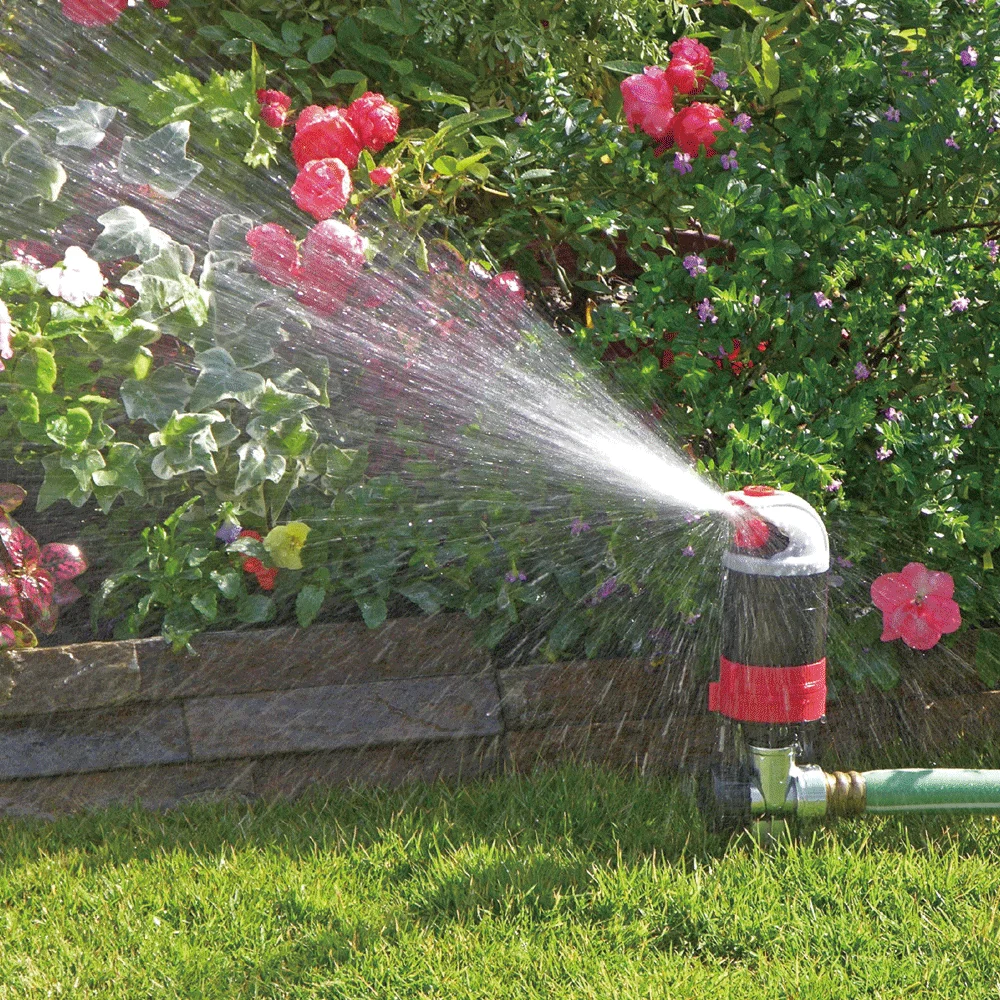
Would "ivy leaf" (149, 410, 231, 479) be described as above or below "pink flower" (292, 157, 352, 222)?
below

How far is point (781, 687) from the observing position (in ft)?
6.30

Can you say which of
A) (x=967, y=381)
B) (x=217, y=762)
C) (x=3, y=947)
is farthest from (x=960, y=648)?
(x=3, y=947)

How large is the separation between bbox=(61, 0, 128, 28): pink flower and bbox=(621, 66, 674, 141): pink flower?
40.2 inches

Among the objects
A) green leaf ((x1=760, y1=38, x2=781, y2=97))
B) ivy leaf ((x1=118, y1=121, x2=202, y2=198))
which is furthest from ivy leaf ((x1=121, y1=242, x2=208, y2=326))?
green leaf ((x1=760, y1=38, x2=781, y2=97))

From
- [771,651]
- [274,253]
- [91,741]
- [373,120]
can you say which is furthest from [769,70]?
[91,741]

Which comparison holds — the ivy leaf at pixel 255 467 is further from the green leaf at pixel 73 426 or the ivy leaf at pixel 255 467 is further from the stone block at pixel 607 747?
the stone block at pixel 607 747

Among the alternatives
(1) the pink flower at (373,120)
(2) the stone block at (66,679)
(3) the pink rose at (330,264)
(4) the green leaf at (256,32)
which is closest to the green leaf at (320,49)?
(4) the green leaf at (256,32)

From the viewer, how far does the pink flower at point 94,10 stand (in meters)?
2.52

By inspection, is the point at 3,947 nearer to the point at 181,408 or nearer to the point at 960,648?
the point at 181,408

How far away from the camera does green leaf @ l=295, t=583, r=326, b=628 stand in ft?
7.32

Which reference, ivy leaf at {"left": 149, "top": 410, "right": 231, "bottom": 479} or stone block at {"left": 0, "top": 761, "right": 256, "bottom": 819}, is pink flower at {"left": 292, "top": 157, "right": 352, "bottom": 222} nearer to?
ivy leaf at {"left": 149, "top": 410, "right": 231, "bottom": 479}

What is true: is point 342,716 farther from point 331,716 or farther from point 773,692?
point 773,692

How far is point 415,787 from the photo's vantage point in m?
2.18

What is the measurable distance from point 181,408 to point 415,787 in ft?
2.54
